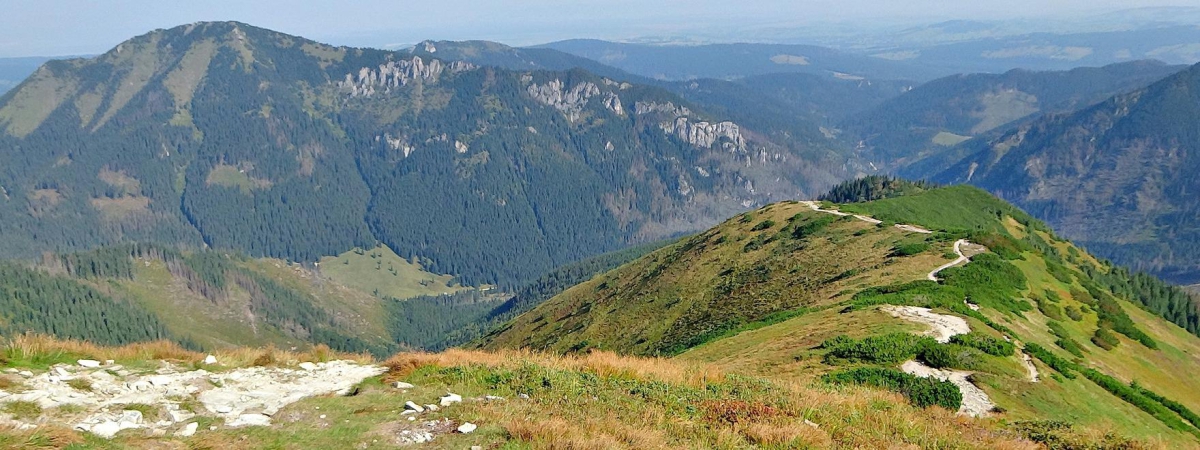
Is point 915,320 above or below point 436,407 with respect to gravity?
below

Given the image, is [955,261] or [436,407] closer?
[436,407]

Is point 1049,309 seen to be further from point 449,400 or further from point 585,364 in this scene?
point 449,400

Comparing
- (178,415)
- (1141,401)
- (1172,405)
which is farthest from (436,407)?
(1172,405)

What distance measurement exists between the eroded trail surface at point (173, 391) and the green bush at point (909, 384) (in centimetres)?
1792

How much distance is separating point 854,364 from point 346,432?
23.0m

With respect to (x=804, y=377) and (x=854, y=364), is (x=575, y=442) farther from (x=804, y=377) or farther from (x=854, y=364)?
(x=854, y=364)

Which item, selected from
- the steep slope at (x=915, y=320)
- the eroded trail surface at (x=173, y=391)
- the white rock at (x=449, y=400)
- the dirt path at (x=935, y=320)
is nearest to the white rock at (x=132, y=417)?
the eroded trail surface at (x=173, y=391)

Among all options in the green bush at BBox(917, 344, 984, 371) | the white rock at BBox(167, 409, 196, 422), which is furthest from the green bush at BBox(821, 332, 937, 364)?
the white rock at BBox(167, 409, 196, 422)

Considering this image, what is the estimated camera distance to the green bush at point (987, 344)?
3281 cm

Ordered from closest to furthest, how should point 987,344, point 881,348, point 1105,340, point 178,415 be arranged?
point 178,415, point 881,348, point 987,344, point 1105,340

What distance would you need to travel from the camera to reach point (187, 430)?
15461 millimetres

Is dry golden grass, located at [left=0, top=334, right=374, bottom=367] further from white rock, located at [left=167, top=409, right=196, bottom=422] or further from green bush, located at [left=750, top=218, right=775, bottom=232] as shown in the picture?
green bush, located at [left=750, top=218, right=775, bottom=232]

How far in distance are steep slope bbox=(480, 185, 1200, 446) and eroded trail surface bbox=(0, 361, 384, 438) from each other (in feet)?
62.0

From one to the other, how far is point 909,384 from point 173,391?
24.2 metres
